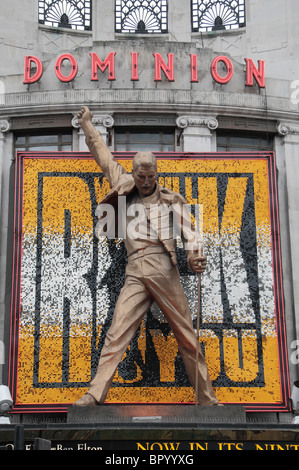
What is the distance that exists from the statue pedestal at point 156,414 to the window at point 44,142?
26.6 ft

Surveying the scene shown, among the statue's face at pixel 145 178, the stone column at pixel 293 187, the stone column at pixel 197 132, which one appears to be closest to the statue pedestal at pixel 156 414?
the statue's face at pixel 145 178

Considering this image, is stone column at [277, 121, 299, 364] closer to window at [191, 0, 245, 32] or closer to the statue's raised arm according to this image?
the statue's raised arm

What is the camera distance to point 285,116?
21531 millimetres

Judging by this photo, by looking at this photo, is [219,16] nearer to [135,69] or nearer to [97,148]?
[135,69]

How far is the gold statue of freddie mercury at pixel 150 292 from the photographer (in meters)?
15.8

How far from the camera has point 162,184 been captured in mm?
20297

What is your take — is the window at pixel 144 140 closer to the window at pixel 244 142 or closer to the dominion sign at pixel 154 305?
the dominion sign at pixel 154 305

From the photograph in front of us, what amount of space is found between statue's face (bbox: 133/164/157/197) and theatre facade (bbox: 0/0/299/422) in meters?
3.12

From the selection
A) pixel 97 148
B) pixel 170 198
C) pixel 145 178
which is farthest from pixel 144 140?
pixel 145 178

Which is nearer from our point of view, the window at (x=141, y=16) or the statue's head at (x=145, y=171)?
the statue's head at (x=145, y=171)

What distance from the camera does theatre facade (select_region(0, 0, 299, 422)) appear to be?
62.3ft

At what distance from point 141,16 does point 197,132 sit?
5761 millimetres
